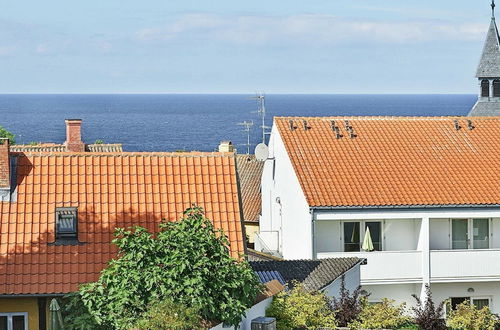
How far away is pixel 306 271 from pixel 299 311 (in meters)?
6.86

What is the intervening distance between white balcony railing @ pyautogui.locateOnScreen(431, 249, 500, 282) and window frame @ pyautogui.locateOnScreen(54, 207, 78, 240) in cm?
1494

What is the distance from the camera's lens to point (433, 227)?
3553 centimetres

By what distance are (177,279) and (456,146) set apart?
22997 mm

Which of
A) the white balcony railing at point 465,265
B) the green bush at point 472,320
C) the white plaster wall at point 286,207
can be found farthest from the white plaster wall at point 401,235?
the green bush at point 472,320

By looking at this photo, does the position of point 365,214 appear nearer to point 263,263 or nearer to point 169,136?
point 263,263

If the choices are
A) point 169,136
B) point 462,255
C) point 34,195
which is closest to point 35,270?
point 34,195

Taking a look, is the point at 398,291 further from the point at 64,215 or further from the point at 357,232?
the point at 64,215

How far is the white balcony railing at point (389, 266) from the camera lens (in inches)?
1342

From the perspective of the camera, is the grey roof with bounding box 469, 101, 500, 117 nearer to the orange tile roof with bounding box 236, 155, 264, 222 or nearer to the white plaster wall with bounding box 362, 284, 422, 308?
the orange tile roof with bounding box 236, 155, 264, 222

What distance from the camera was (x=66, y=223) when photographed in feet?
76.3
